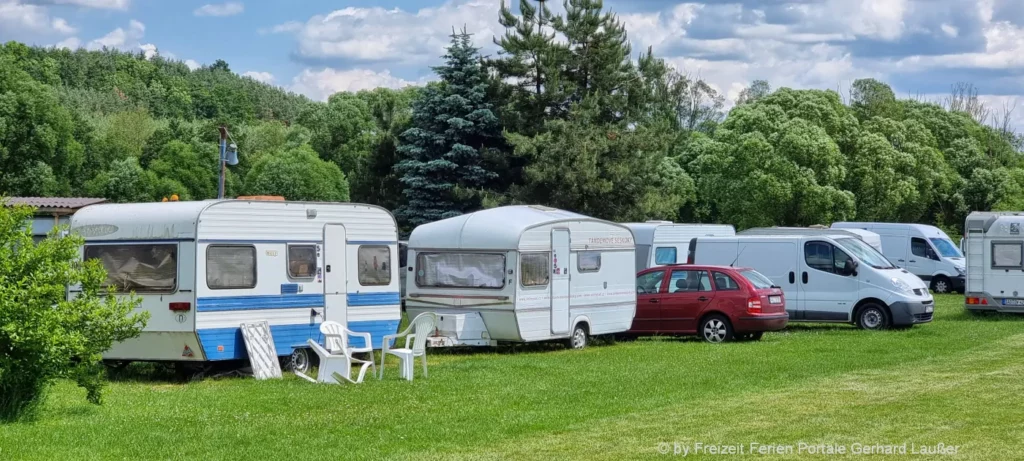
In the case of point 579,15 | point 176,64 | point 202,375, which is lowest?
point 202,375

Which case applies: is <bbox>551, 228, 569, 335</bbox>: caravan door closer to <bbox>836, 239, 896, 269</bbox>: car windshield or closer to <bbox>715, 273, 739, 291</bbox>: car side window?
<bbox>715, 273, 739, 291</bbox>: car side window

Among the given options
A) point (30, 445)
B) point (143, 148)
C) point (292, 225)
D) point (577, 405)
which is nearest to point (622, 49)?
point (292, 225)

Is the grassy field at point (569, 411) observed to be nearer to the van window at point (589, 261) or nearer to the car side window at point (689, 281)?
the van window at point (589, 261)

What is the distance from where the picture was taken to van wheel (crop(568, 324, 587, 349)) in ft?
67.7

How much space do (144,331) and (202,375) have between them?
1.00 meters

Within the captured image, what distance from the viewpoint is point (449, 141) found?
37500 mm

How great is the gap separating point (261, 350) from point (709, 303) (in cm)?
899

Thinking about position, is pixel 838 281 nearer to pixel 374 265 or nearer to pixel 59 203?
pixel 374 265

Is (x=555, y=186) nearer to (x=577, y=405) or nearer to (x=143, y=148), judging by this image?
(x=577, y=405)

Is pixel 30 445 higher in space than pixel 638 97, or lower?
lower

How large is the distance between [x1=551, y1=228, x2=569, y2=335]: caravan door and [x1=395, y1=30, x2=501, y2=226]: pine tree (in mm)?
16721

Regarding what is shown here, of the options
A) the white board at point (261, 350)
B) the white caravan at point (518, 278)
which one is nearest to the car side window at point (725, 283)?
the white caravan at point (518, 278)

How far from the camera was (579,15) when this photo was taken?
3934 centimetres

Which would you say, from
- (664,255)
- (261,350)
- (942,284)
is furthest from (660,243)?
(261,350)
